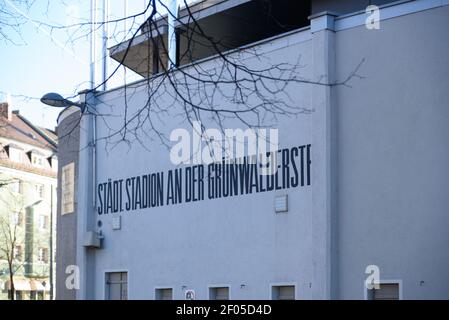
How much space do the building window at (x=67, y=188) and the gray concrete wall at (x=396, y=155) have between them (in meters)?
11.7

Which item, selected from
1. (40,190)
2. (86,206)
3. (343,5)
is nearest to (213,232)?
(86,206)

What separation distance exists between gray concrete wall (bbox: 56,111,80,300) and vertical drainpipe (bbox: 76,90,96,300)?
2.19ft

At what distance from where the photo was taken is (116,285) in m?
26.4

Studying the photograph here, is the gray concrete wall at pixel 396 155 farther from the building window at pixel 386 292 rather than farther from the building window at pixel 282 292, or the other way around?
the building window at pixel 282 292

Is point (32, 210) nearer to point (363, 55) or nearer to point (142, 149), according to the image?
point (142, 149)

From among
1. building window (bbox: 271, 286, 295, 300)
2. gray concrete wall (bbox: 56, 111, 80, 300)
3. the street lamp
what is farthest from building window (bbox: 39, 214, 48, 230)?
the street lamp

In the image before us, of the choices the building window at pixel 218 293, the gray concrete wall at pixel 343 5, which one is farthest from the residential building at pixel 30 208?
the building window at pixel 218 293

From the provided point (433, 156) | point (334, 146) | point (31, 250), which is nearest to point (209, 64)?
point (334, 146)

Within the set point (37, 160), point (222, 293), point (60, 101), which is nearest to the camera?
point (60, 101)

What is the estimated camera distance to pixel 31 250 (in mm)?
68688

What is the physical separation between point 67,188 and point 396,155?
13.7 meters

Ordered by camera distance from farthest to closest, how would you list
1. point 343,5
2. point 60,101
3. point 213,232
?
1. point 343,5
2. point 213,232
3. point 60,101

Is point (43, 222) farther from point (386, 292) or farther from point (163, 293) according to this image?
point (386, 292)

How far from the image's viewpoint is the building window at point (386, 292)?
18.9 m
